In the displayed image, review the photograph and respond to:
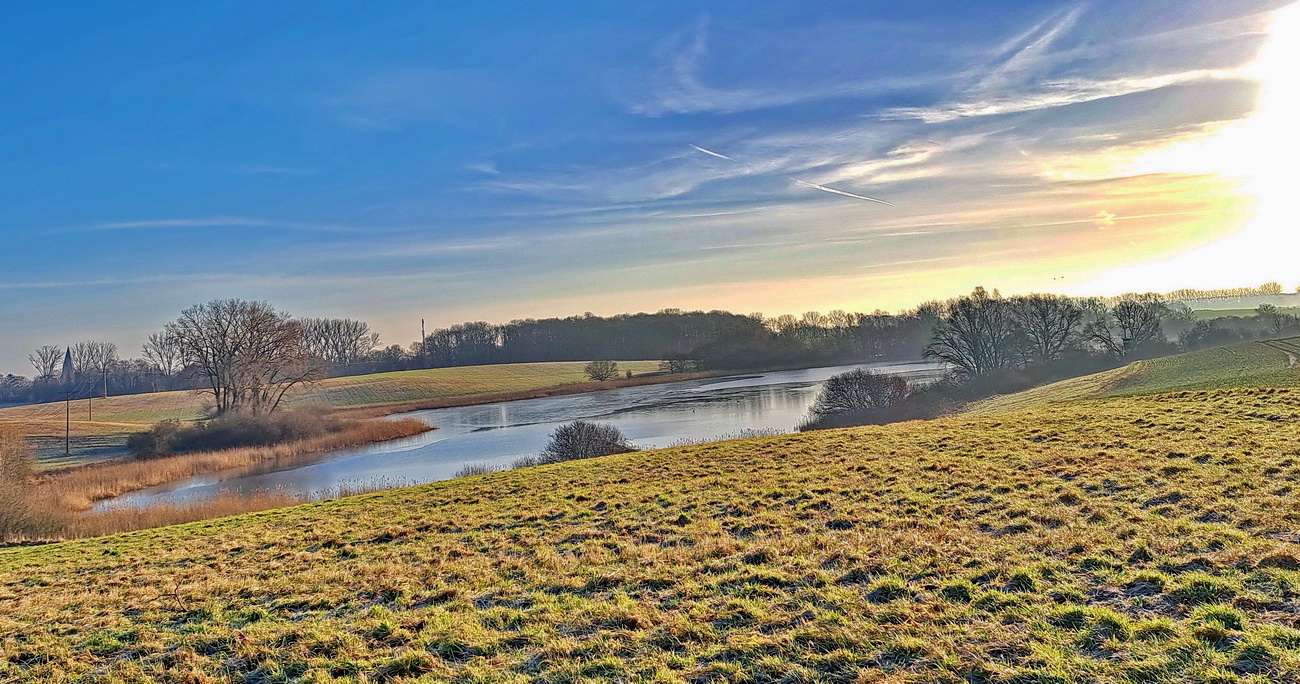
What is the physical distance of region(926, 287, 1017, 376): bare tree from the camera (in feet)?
182

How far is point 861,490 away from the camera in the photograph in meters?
11.5

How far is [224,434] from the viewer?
140 feet

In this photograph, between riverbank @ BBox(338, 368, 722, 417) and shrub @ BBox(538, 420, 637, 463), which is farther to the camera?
riverbank @ BBox(338, 368, 722, 417)

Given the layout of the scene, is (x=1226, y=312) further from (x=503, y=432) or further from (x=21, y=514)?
(x=21, y=514)

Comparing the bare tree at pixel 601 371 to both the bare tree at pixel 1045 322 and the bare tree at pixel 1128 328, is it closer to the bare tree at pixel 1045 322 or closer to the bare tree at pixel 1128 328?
the bare tree at pixel 1045 322

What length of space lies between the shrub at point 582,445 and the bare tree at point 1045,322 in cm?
4405

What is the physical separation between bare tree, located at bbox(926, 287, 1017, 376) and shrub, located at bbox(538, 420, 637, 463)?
35696mm

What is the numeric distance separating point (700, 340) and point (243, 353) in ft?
304

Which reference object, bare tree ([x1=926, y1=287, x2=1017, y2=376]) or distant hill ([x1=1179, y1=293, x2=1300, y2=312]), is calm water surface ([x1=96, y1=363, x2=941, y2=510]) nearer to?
bare tree ([x1=926, y1=287, x2=1017, y2=376])

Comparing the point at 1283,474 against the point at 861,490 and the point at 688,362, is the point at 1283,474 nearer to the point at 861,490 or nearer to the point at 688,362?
the point at 861,490

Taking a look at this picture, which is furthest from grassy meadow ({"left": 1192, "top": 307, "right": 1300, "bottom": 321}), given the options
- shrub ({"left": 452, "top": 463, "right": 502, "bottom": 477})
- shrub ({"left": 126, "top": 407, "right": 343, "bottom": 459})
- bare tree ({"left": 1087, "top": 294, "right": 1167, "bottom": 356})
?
shrub ({"left": 126, "top": 407, "right": 343, "bottom": 459})

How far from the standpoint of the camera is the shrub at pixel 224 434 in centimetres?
4150

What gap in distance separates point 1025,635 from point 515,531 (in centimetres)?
781

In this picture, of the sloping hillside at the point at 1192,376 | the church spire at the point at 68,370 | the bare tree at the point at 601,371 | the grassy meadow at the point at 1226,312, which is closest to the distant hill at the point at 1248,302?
the grassy meadow at the point at 1226,312
